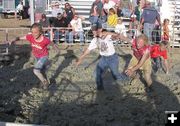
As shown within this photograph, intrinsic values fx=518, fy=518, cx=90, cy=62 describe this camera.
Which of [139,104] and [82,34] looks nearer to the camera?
[139,104]

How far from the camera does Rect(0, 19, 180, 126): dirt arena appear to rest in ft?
28.2

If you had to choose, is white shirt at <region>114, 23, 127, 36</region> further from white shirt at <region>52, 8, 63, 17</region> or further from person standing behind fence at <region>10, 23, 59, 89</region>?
person standing behind fence at <region>10, 23, 59, 89</region>

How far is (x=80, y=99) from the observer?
33.3ft

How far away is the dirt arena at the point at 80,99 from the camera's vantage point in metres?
8.59

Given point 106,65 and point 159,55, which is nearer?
point 106,65

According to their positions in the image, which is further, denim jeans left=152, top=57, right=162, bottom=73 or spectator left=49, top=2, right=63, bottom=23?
spectator left=49, top=2, right=63, bottom=23

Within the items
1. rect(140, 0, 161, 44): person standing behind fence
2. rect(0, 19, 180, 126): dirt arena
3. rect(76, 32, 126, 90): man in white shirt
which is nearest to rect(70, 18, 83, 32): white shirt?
rect(140, 0, 161, 44): person standing behind fence

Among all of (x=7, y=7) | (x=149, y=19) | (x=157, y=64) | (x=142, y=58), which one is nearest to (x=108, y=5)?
(x=149, y=19)

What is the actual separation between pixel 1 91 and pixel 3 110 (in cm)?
177

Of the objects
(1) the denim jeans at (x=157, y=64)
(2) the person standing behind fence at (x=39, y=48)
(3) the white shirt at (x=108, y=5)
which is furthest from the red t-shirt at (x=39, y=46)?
(3) the white shirt at (x=108, y=5)

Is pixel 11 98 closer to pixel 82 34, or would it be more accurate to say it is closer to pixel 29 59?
pixel 29 59

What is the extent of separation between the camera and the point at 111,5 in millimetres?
19812

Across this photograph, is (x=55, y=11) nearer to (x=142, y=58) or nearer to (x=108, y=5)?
(x=108, y=5)

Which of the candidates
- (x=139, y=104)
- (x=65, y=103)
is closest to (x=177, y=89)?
(x=139, y=104)
